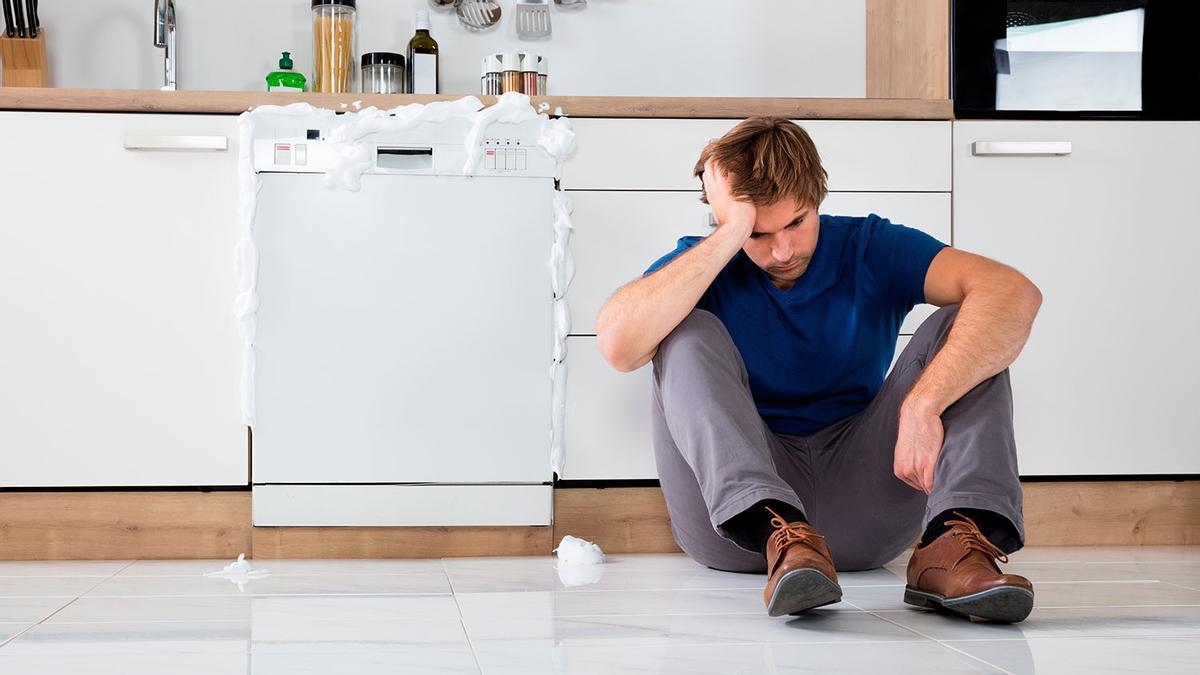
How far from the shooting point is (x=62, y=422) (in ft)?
6.92

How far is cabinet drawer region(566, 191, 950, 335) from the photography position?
2189 mm

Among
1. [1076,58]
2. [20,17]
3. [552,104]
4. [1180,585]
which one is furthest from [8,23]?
Result: [1180,585]

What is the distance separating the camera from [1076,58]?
2309mm

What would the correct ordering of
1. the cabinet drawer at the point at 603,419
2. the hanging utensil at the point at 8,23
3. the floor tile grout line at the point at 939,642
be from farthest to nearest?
the hanging utensil at the point at 8,23 → the cabinet drawer at the point at 603,419 → the floor tile grout line at the point at 939,642

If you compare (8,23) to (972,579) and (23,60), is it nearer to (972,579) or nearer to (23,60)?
(23,60)

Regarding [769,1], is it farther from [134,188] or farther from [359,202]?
[134,188]

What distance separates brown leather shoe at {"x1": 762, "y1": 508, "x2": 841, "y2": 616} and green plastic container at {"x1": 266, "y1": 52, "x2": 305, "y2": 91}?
176 centimetres

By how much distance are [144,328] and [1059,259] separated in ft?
5.80

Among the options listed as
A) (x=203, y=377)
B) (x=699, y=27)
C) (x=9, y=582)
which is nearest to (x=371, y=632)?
(x=9, y=582)

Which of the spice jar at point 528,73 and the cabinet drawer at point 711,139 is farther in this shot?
the spice jar at point 528,73

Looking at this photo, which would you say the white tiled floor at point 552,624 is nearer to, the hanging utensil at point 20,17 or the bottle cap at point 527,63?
the bottle cap at point 527,63

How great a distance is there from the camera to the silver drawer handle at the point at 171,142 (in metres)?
2.11

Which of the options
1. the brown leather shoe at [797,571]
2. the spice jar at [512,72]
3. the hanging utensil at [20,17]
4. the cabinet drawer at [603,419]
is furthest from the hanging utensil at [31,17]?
the brown leather shoe at [797,571]

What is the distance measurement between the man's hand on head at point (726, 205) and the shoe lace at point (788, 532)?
0.44m
